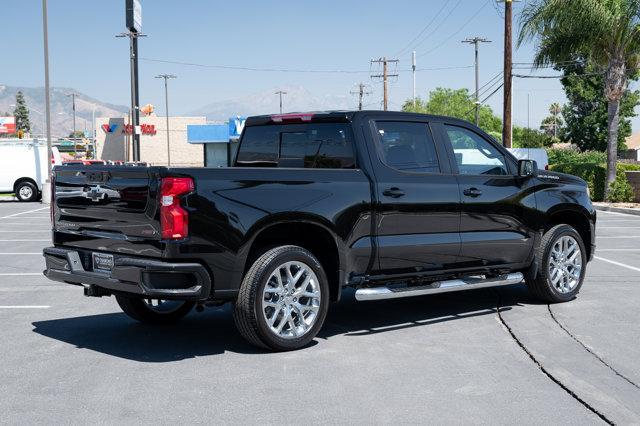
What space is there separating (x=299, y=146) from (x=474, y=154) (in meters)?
1.88

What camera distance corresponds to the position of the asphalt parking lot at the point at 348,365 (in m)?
5.13

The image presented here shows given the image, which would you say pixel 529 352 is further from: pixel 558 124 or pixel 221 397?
pixel 558 124

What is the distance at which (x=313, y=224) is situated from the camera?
6.85m

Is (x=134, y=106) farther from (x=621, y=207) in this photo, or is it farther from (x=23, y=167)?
(x=621, y=207)

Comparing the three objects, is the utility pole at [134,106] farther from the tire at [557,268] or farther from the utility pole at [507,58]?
the tire at [557,268]

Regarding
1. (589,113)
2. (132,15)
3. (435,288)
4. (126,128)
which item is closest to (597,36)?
(435,288)

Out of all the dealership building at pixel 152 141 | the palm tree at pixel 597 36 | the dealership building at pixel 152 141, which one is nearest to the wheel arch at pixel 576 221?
the palm tree at pixel 597 36

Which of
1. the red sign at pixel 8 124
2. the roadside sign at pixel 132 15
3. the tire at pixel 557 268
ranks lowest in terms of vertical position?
the tire at pixel 557 268

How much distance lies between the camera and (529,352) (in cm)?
666

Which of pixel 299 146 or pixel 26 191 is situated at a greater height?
pixel 299 146

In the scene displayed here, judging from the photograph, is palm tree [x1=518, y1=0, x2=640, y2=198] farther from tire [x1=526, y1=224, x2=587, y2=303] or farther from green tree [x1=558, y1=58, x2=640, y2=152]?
green tree [x1=558, y1=58, x2=640, y2=152]

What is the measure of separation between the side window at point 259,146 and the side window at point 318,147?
0.11 meters

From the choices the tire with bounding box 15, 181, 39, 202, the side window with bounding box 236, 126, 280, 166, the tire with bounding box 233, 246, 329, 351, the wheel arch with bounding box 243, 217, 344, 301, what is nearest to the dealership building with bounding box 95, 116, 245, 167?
the tire with bounding box 15, 181, 39, 202

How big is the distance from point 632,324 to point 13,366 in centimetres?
551
